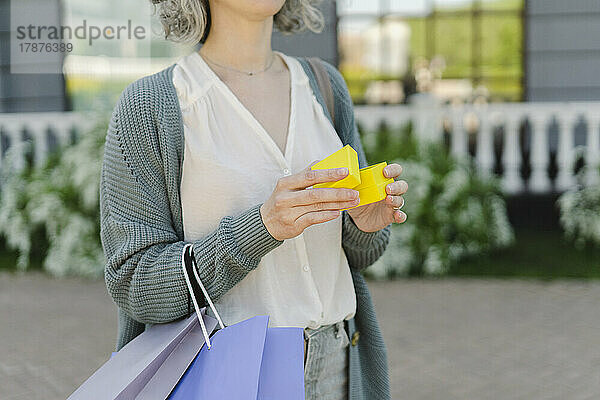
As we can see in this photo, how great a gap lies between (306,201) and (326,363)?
50 cm

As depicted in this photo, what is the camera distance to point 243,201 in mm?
1478

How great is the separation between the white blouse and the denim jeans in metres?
0.03

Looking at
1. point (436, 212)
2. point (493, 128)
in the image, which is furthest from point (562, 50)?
point (436, 212)

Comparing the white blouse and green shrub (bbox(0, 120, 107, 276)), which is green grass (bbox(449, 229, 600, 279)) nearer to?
green shrub (bbox(0, 120, 107, 276))

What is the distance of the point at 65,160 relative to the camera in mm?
6609

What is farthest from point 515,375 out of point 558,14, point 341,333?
point 558,14

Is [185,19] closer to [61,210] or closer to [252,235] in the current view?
[252,235]

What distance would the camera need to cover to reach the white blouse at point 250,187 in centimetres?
147

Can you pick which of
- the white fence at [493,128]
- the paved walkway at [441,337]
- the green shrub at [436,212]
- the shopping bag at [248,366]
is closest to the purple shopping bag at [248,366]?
the shopping bag at [248,366]

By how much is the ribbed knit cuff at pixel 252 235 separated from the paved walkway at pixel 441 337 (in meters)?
2.76

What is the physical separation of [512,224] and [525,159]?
0.95 m

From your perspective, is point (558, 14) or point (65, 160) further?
point (558, 14)

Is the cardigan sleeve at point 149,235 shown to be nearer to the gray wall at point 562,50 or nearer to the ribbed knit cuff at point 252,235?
the ribbed knit cuff at point 252,235

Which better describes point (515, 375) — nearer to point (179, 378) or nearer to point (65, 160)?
point (179, 378)
